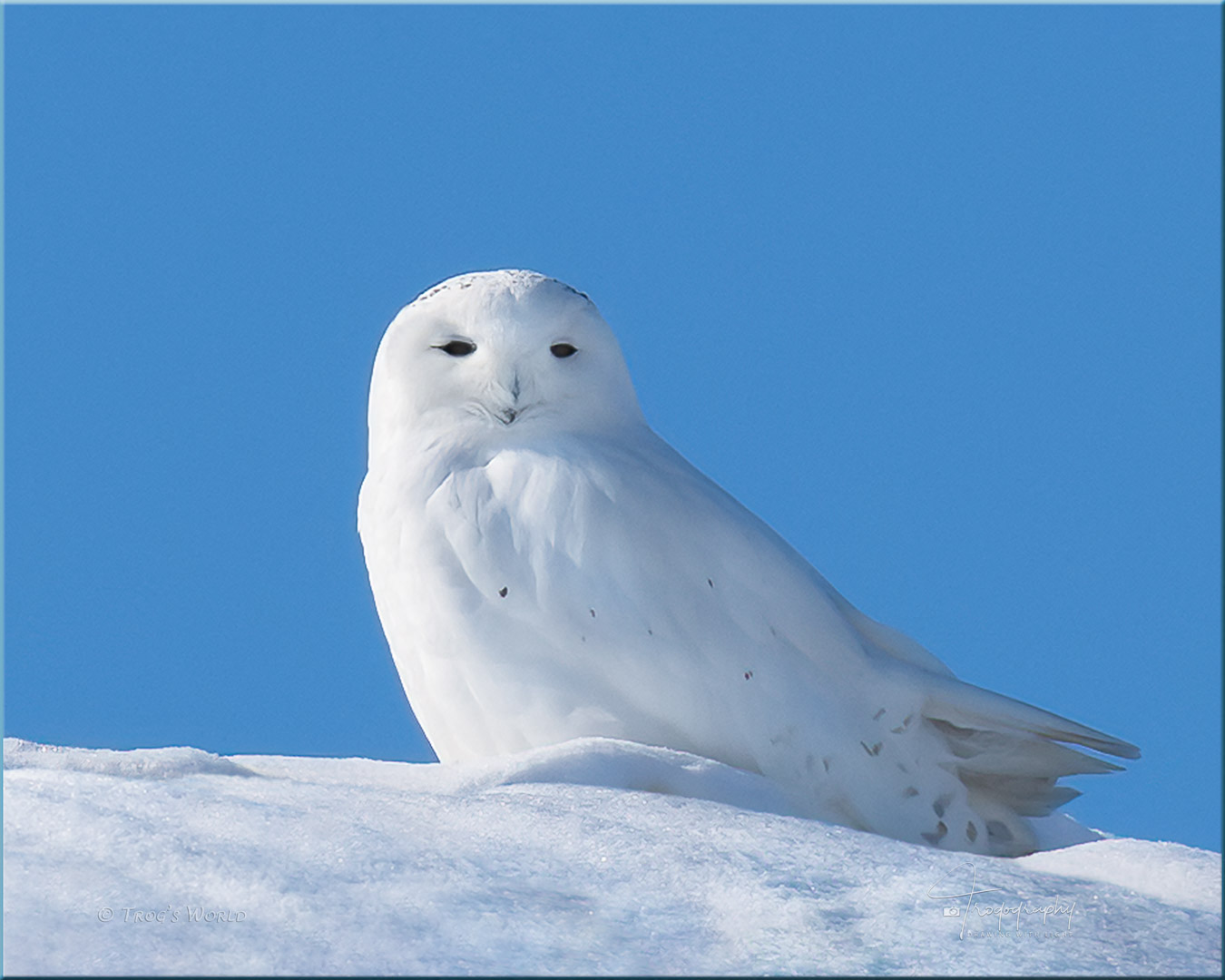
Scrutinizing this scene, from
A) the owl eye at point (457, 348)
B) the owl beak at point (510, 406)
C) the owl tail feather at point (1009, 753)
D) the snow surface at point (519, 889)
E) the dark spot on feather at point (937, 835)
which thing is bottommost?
the snow surface at point (519, 889)

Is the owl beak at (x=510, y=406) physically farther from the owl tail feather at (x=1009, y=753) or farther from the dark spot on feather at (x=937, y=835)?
the dark spot on feather at (x=937, y=835)

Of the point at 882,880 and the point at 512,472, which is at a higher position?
the point at 512,472

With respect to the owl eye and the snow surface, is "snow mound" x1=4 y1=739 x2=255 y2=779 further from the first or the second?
the owl eye

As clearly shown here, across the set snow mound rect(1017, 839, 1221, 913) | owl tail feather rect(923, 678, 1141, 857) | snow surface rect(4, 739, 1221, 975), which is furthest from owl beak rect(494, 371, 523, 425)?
snow mound rect(1017, 839, 1221, 913)

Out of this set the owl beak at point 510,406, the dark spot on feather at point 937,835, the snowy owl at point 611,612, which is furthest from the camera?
the owl beak at point 510,406

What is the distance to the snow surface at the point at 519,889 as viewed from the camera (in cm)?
189

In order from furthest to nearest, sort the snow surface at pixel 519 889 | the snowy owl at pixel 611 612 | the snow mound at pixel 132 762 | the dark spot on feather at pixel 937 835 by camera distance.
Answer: the dark spot on feather at pixel 937 835 < the snowy owl at pixel 611 612 < the snow mound at pixel 132 762 < the snow surface at pixel 519 889

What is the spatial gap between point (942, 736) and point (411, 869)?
1.71 meters

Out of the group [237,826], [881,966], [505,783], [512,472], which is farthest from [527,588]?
[881,966]

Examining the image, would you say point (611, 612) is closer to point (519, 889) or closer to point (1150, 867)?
point (519, 889)

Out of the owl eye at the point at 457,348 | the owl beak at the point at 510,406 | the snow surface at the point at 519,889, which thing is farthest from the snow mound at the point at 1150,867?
the owl eye at the point at 457,348

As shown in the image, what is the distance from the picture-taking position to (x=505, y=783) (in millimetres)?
2709

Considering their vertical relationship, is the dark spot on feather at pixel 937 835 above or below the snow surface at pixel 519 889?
above

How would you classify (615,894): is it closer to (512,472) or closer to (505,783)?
(505,783)
